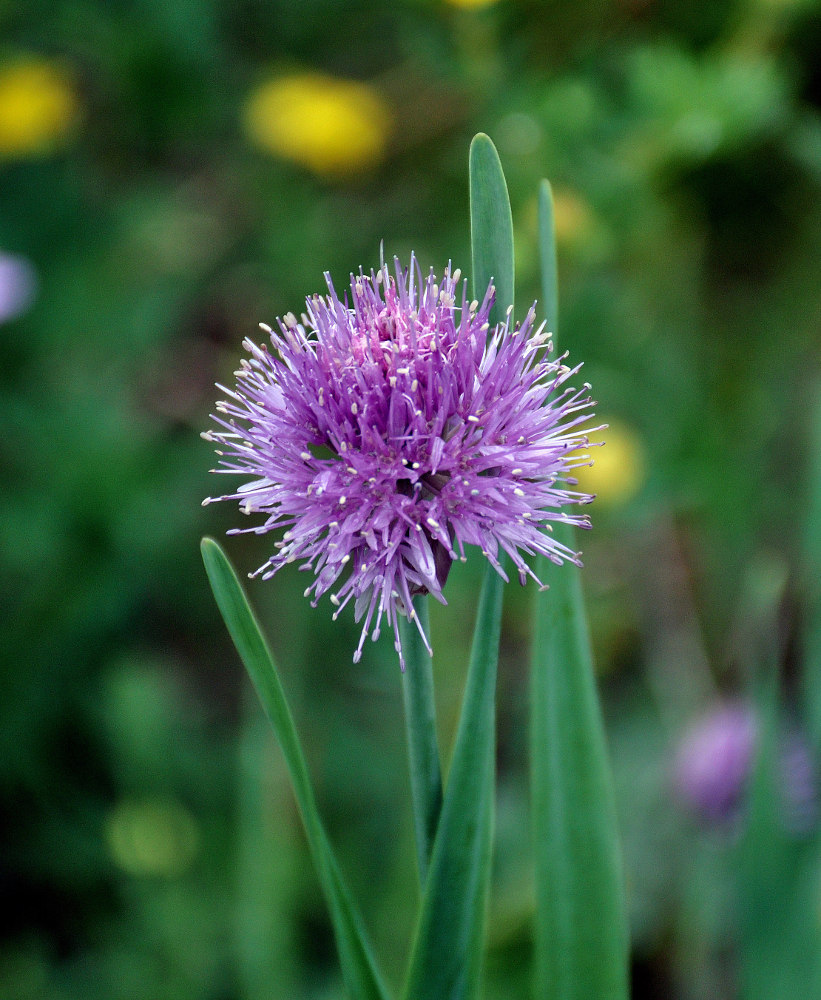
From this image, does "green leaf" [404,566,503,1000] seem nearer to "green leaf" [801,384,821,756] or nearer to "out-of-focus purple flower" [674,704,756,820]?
"green leaf" [801,384,821,756]

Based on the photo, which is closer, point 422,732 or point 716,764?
point 422,732

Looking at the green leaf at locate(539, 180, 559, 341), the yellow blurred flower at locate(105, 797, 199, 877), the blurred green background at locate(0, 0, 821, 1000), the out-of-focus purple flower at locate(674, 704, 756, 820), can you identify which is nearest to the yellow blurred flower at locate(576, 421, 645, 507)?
the blurred green background at locate(0, 0, 821, 1000)

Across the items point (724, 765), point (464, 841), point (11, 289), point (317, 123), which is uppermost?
point (317, 123)

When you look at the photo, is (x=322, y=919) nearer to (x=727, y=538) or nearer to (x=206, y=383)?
(x=727, y=538)

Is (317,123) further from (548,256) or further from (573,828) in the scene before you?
(573,828)

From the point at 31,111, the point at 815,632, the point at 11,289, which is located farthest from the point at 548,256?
the point at 31,111
